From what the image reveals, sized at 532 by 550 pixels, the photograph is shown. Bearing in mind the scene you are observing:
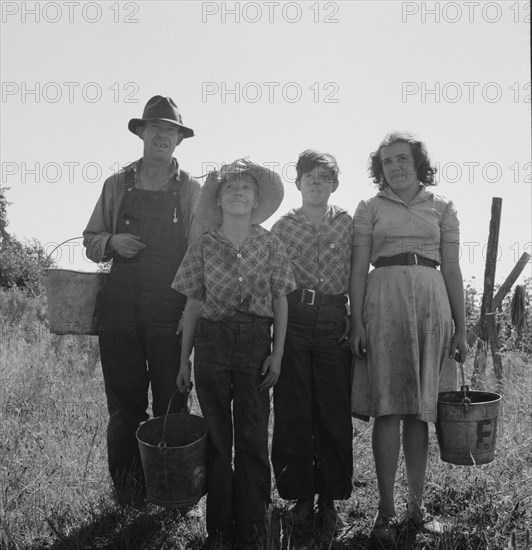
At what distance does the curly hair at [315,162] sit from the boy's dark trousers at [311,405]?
840 millimetres

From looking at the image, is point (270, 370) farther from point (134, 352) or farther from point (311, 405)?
point (134, 352)

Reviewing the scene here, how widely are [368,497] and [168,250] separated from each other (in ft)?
7.26

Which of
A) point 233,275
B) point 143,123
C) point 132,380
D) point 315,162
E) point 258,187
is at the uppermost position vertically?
point 143,123

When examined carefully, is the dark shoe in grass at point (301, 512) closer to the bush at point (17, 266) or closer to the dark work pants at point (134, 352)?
the dark work pants at point (134, 352)

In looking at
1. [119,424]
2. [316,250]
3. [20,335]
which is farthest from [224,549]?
[20,335]

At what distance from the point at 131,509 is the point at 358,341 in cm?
168

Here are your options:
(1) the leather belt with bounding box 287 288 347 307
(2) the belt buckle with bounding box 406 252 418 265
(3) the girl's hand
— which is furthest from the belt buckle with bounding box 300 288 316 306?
(2) the belt buckle with bounding box 406 252 418 265

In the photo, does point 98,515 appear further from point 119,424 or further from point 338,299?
point 338,299

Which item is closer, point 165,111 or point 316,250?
point 316,250

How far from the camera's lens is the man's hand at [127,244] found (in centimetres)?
362


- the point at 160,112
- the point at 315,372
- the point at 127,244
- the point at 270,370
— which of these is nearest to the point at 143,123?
the point at 160,112

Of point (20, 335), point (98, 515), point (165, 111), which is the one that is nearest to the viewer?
point (98, 515)

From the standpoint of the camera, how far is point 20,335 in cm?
1005

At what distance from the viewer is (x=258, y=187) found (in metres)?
3.46
